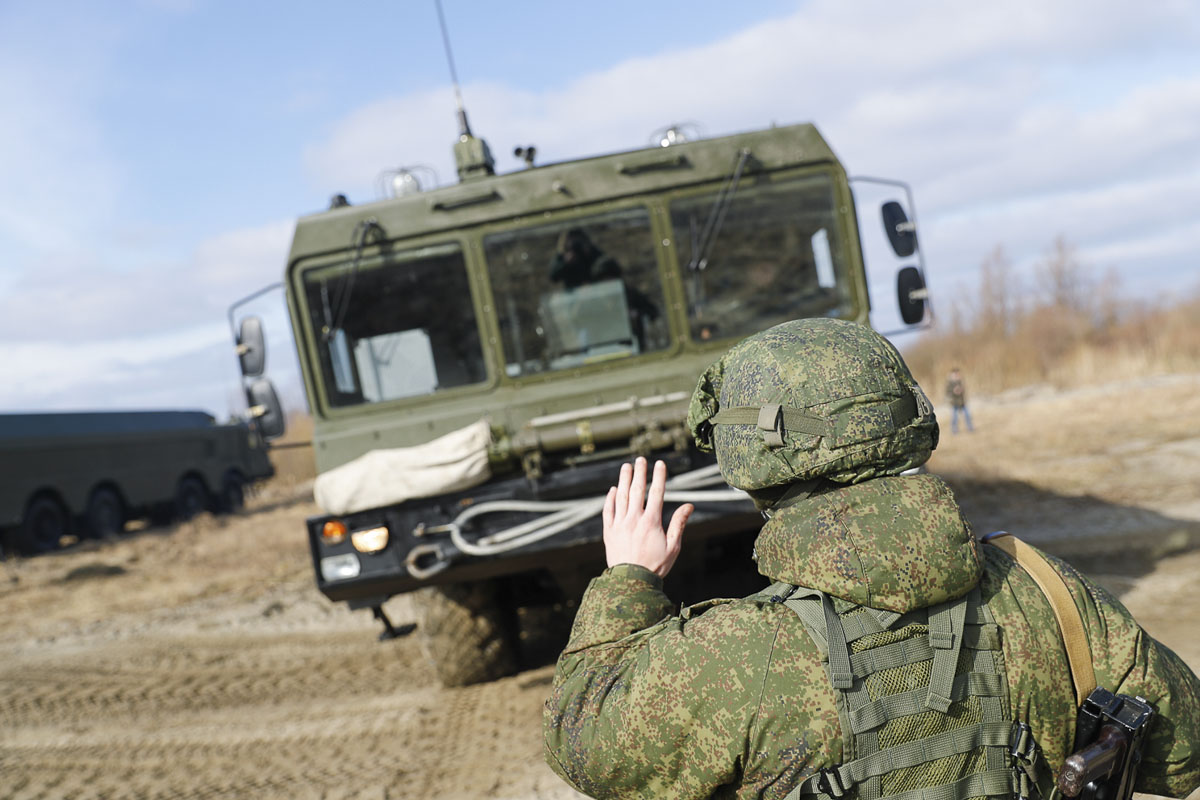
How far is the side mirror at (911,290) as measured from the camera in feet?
15.5

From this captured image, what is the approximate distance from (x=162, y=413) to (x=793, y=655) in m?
18.2

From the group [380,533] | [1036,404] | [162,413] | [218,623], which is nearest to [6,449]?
[162,413]

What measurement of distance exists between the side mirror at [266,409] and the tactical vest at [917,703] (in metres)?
3.94

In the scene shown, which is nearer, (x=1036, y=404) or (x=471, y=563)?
(x=471, y=563)

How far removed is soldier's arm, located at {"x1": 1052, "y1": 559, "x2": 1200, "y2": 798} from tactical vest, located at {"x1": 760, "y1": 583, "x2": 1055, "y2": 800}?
147mm

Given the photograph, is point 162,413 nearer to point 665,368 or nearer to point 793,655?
point 665,368

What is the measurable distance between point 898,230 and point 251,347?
3.25 meters

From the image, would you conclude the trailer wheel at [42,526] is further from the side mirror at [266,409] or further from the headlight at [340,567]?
the headlight at [340,567]

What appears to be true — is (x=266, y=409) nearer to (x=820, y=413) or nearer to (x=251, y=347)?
(x=251, y=347)

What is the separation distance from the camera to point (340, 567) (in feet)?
13.2

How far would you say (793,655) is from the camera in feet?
4.07

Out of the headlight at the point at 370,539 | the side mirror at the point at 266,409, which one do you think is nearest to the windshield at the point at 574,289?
the headlight at the point at 370,539

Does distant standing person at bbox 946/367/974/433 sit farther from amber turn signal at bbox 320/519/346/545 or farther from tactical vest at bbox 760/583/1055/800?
tactical vest at bbox 760/583/1055/800

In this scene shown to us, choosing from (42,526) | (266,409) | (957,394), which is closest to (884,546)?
(266,409)
